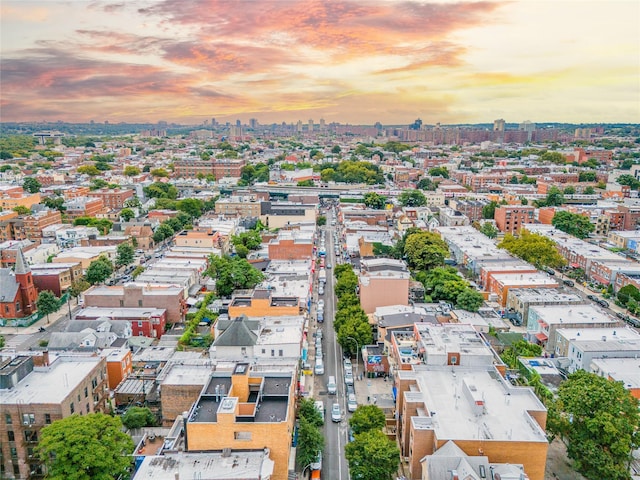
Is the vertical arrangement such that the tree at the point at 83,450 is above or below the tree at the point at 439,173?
below

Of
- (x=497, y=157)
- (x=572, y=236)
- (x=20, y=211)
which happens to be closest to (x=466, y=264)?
(x=572, y=236)

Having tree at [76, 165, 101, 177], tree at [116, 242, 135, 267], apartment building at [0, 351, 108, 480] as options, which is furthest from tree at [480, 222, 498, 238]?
tree at [76, 165, 101, 177]

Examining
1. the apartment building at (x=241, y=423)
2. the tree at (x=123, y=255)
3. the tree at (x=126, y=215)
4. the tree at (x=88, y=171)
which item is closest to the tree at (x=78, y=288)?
the tree at (x=123, y=255)

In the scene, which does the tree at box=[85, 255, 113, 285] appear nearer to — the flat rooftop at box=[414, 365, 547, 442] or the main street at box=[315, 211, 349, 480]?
the main street at box=[315, 211, 349, 480]

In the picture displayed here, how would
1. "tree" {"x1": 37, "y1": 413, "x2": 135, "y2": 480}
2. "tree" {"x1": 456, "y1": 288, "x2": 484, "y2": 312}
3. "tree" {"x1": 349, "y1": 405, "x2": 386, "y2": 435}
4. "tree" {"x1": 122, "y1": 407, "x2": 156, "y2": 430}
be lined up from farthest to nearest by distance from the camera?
"tree" {"x1": 456, "y1": 288, "x2": 484, "y2": 312}
"tree" {"x1": 122, "y1": 407, "x2": 156, "y2": 430}
"tree" {"x1": 349, "y1": 405, "x2": 386, "y2": 435}
"tree" {"x1": 37, "y1": 413, "x2": 135, "y2": 480}

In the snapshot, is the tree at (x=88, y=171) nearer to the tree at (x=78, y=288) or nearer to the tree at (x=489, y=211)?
the tree at (x=78, y=288)

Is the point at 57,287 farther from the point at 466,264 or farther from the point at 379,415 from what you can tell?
the point at 466,264
